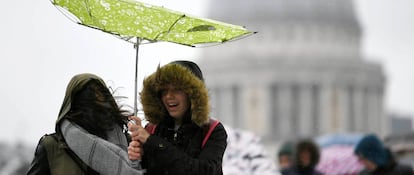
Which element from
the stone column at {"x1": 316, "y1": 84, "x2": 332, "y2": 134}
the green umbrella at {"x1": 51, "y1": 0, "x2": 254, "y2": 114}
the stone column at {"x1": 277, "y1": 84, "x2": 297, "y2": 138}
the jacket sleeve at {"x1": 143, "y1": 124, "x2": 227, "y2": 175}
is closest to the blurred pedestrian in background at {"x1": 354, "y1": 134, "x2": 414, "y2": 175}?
the green umbrella at {"x1": 51, "y1": 0, "x2": 254, "y2": 114}

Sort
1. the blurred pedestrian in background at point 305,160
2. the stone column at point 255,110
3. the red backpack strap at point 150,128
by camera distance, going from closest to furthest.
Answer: the red backpack strap at point 150,128
the blurred pedestrian in background at point 305,160
the stone column at point 255,110

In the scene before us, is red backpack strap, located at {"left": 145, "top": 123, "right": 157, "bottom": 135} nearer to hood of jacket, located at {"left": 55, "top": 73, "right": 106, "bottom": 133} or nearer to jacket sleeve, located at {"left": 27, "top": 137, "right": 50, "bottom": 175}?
hood of jacket, located at {"left": 55, "top": 73, "right": 106, "bottom": 133}

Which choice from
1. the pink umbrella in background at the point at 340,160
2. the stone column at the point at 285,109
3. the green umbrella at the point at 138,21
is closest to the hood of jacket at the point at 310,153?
the pink umbrella in background at the point at 340,160

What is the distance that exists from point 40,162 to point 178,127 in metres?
0.50

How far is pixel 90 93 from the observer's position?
12.9 feet

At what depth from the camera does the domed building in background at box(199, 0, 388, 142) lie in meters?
82.6

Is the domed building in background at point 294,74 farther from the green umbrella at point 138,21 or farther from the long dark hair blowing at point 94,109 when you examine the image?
the long dark hair blowing at point 94,109

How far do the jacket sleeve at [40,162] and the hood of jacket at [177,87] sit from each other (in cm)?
39

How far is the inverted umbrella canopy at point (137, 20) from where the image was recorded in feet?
13.3

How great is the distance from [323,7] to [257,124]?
1063 centimetres

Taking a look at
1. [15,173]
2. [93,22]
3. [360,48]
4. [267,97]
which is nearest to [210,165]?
[93,22]

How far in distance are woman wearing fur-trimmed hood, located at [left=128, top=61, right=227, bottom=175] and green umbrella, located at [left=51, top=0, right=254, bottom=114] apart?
0.12m

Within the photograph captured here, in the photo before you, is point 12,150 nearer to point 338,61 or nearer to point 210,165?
point 210,165

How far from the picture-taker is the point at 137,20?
415 cm
